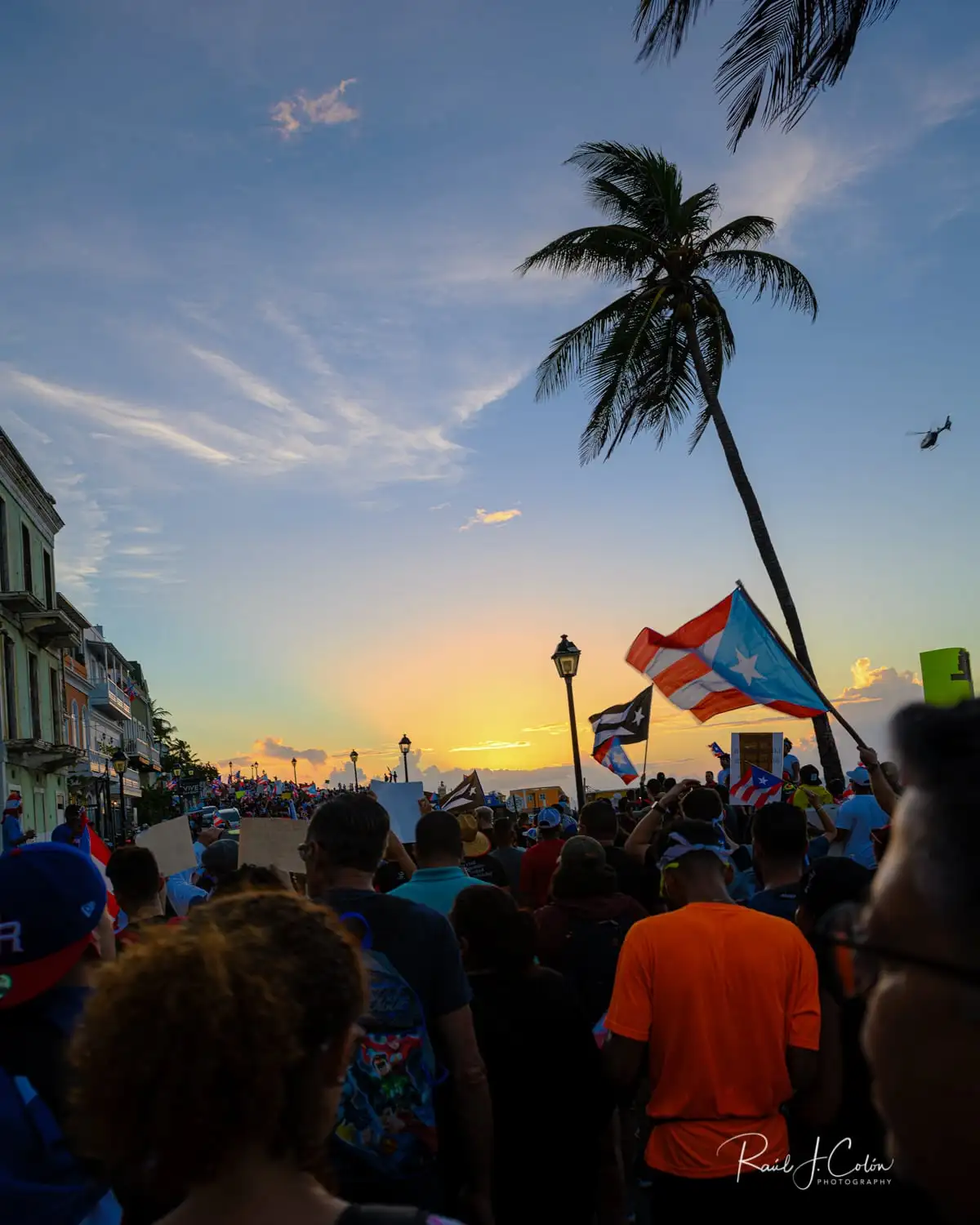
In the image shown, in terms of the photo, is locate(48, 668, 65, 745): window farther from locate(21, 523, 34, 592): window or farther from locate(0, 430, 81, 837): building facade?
locate(21, 523, 34, 592): window

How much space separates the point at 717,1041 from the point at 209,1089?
234 centimetres

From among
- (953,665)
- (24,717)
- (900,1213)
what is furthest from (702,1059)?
(24,717)

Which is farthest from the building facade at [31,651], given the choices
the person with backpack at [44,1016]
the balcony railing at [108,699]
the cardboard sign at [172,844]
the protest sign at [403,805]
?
the person with backpack at [44,1016]

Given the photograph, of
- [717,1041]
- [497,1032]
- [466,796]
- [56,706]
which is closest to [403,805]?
[466,796]

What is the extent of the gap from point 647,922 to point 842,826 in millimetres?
4264

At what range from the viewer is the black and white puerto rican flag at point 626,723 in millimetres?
14312

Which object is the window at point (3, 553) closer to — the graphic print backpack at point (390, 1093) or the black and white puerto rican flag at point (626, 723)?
the black and white puerto rican flag at point (626, 723)

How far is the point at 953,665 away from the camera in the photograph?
1070 centimetres

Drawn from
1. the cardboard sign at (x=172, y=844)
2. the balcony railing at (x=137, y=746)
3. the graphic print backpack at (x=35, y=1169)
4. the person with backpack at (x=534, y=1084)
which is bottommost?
the person with backpack at (x=534, y=1084)

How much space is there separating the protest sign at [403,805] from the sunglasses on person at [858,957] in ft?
27.2

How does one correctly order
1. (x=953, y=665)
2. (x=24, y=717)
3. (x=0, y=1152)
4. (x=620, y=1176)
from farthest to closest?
(x=24, y=717) → (x=953, y=665) → (x=620, y=1176) → (x=0, y=1152)

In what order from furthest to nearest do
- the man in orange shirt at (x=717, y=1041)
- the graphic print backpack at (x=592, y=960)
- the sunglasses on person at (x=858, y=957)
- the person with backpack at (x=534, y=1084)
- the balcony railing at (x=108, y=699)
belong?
the balcony railing at (x=108, y=699) < the graphic print backpack at (x=592, y=960) < the person with backpack at (x=534, y=1084) < the man in orange shirt at (x=717, y=1041) < the sunglasses on person at (x=858, y=957)

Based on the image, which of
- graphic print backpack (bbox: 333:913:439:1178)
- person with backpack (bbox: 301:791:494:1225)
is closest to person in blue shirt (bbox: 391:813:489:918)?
person with backpack (bbox: 301:791:494:1225)

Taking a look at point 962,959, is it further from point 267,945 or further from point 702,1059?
point 702,1059
